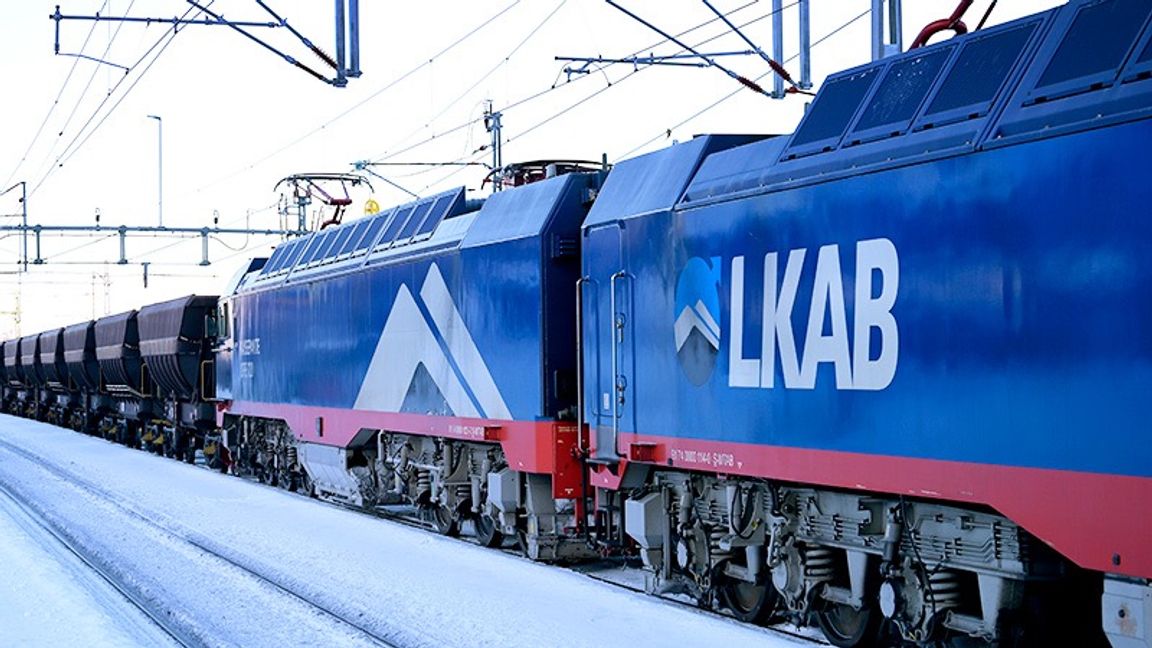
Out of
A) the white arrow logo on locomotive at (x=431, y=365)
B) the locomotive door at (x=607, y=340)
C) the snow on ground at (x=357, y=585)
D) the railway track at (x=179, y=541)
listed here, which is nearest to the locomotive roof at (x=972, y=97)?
the locomotive door at (x=607, y=340)

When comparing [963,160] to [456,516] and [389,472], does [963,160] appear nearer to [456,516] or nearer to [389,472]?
[456,516]

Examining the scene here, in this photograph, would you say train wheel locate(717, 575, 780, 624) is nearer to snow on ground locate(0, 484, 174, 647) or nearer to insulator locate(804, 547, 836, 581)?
insulator locate(804, 547, 836, 581)

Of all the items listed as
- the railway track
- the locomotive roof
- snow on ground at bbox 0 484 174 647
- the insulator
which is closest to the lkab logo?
the locomotive roof

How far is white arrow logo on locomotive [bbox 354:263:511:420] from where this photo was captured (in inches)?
685

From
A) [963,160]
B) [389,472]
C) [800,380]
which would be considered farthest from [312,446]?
[963,160]

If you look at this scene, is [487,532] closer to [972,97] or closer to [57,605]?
[57,605]

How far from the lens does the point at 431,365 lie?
1872 centimetres

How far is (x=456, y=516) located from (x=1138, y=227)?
42.0 ft

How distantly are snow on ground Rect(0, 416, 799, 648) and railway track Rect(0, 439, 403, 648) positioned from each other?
106mm

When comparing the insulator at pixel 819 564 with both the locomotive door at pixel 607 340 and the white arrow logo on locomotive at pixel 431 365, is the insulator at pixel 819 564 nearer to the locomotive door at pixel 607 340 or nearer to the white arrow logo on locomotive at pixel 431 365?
the locomotive door at pixel 607 340

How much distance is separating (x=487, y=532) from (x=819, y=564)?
782 cm

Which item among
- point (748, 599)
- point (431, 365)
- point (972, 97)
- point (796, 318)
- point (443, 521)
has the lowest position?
point (443, 521)

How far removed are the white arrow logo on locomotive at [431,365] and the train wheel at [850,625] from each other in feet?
19.4

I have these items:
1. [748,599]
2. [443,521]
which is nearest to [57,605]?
[443,521]
